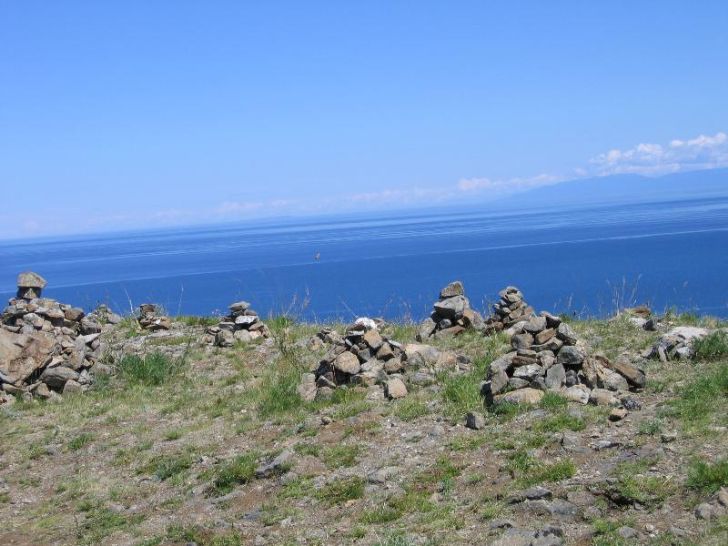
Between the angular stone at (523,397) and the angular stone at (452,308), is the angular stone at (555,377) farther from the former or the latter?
the angular stone at (452,308)

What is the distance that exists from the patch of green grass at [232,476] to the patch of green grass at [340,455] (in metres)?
0.95

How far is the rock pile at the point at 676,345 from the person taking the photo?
492 inches

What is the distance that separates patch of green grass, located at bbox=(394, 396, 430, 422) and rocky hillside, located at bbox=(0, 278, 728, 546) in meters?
0.05

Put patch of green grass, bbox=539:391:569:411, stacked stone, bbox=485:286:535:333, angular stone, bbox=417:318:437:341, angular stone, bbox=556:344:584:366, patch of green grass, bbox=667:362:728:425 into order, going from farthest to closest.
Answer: angular stone, bbox=417:318:437:341 → stacked stone, bbox=485:286:535:333 → angular stone, bbox=556:344:584:366 → patch of green grass, bbox=539:391:569:411 → patch of green grass, bbox=667:362:728:425

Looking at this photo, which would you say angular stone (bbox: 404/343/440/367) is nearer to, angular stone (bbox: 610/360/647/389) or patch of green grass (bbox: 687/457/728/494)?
angular stone (bbox: 610/360/647/389)

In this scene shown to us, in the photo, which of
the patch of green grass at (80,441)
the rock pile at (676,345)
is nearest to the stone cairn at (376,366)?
the rock pile at (676,345)

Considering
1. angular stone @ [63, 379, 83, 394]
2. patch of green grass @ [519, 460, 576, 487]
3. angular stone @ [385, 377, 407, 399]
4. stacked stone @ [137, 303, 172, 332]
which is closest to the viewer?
patch of green grass @ [519, 460, 576, 487]

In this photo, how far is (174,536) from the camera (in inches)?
337

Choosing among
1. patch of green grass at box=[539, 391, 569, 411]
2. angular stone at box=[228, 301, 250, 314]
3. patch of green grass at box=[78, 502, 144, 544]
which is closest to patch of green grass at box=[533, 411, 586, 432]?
patch of green grass at box=[539, 391, 569, 411]

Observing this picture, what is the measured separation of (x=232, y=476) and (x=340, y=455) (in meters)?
1.40

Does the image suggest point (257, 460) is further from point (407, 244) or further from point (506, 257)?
point (407, 244)

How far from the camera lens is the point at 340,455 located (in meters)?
10.1

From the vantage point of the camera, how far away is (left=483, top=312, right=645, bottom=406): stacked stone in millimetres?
10859

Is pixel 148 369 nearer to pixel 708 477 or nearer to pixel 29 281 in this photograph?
pixel 29 281
